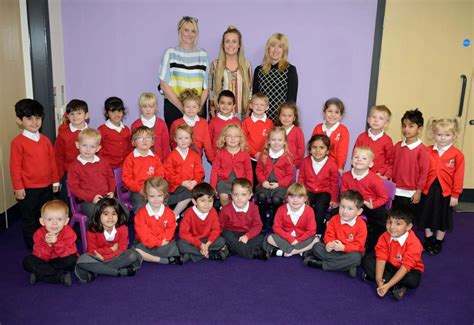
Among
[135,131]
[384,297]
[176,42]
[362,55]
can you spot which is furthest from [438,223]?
[176,42]

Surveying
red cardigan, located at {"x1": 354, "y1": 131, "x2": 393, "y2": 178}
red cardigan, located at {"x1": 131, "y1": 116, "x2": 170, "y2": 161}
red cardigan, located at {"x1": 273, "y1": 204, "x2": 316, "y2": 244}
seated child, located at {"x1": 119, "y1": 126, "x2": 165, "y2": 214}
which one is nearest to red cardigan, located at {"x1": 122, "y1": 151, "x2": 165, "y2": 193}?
seated child, located at {"x1": 119, "y1": 126, "x2": 165, "y2": 214}

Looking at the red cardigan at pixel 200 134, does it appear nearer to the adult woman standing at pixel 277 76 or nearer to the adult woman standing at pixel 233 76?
the adult woman standing at pixel 233 76

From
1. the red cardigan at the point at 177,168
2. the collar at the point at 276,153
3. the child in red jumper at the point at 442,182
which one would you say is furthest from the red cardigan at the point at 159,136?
the child in red jumper at the point at 442,182

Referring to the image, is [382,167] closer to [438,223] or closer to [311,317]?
[438,223]

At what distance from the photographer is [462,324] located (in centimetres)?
262

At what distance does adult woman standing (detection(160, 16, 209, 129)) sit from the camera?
418 cm

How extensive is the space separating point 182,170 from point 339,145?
4.88 ft

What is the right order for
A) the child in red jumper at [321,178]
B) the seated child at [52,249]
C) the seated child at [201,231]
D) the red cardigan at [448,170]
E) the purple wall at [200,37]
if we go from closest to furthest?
the seated child at [52,249]
the seated child at [201,231]
the red cardigan at [448,170]
the child in red jumper at [321,178]
the purple wall at [200,37]

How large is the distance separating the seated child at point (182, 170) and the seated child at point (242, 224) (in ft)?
1.41

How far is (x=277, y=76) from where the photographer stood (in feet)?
13.9

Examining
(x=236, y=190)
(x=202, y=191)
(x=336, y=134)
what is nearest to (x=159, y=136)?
(x=202, y=191)

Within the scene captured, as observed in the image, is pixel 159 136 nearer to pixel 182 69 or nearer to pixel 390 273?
pixel 182 69

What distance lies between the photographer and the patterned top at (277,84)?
4223mm

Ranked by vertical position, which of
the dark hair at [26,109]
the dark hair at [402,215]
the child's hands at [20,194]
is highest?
the dark hair at [26,109]
